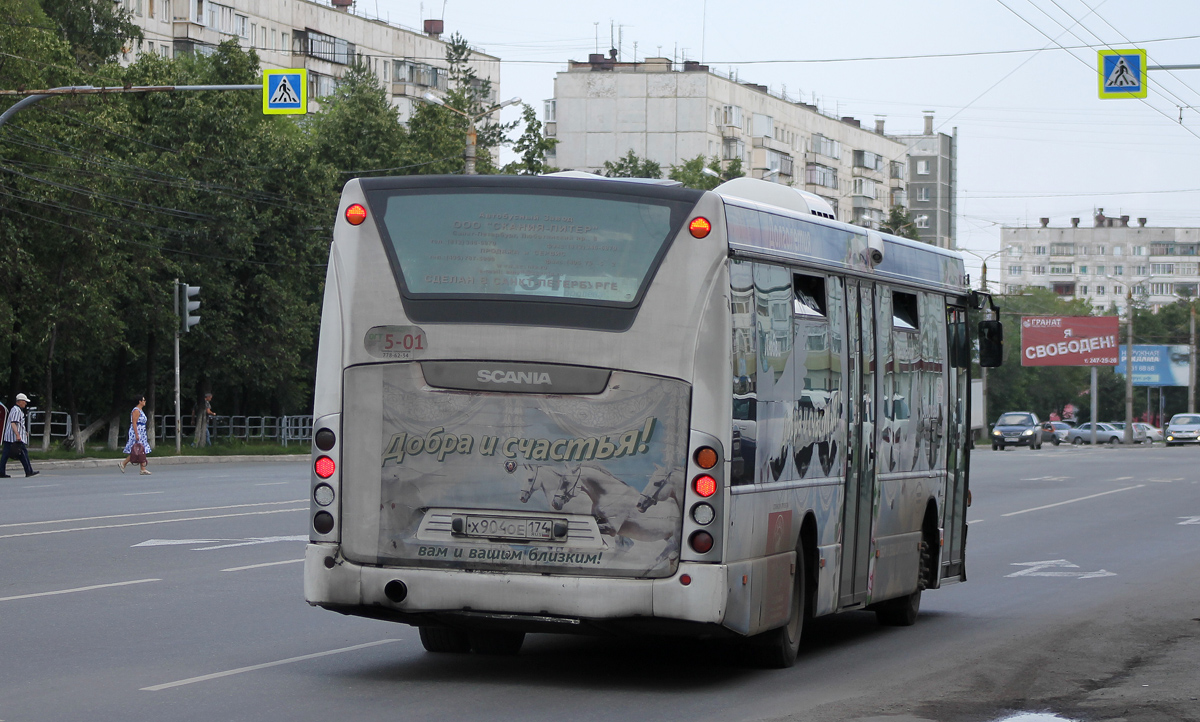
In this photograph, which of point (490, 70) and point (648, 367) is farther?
point (490, 70)

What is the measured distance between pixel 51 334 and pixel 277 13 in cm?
4856

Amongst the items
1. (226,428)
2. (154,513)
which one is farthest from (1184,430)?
(154,513)

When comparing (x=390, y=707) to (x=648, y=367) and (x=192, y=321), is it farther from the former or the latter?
(x=192, y=321)

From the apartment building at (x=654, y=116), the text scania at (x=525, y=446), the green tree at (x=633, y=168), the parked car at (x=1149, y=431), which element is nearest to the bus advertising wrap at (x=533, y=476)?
the text scania at (x=525, y=446)

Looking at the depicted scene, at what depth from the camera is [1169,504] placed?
3259cm

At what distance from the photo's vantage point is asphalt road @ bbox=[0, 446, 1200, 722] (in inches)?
348

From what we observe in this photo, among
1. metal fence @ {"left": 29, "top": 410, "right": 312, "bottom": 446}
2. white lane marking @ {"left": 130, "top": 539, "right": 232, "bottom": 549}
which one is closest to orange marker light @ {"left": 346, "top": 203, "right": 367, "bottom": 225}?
white lane marking @ {"left": 130, "top": 539, "right": 232, "bottom": 549}

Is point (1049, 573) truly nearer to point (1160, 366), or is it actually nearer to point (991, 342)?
point (991, 342)

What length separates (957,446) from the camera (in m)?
14.1

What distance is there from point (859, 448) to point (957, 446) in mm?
2873

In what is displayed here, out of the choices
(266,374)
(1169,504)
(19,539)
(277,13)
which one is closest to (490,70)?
(277,13)

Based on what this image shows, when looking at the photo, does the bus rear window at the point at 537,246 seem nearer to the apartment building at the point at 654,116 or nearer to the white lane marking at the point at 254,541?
the white lane marking at the point at 254,541

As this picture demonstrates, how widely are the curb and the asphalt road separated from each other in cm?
2014

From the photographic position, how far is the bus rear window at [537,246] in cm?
930
